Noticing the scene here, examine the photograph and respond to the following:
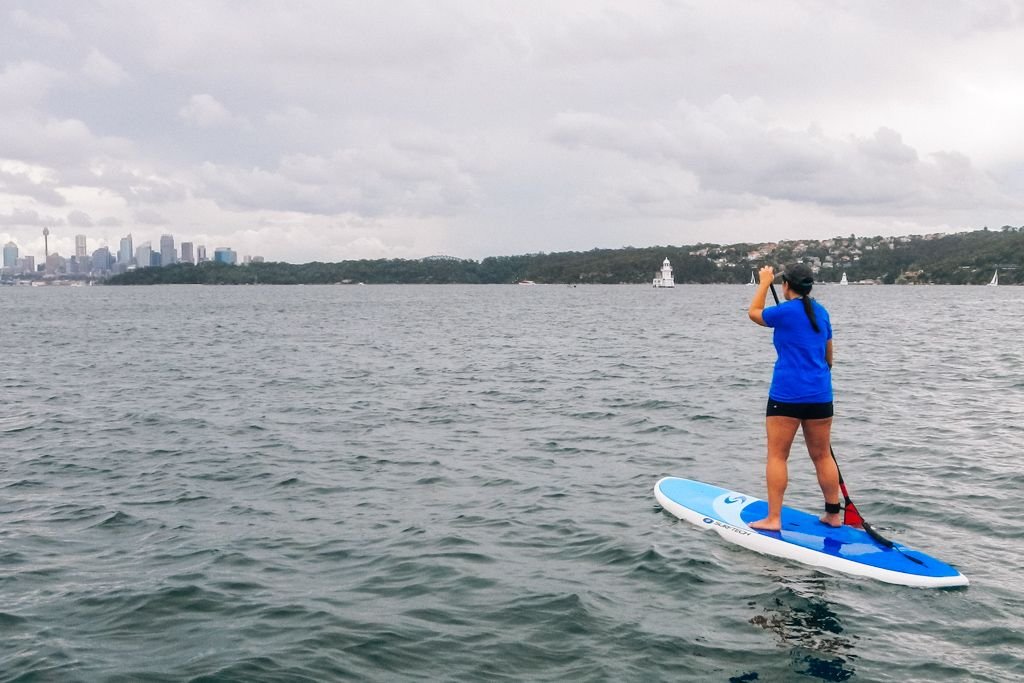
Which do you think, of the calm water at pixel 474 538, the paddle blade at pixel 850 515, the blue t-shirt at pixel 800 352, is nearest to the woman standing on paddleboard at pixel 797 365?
the blue t-shirt at pixel 800 352

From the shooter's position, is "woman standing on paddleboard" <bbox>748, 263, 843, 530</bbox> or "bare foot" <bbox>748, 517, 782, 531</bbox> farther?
"bare foot" <bbox>748, 517, 782, 531</bbox>

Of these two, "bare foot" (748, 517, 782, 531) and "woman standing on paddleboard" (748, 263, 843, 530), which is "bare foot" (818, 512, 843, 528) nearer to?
"bare foot" (748, 517, 782, 531)

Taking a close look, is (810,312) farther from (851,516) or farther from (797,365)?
(851,516)

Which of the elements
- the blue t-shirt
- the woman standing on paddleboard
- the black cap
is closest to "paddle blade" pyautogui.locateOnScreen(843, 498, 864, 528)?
the woman standing on paddleboard

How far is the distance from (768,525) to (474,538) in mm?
3412

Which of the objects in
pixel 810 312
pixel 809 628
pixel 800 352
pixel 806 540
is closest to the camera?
pixel 809 628

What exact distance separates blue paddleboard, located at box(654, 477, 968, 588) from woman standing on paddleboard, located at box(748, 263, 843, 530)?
78 cm

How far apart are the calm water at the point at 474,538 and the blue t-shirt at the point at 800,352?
6.19 feet

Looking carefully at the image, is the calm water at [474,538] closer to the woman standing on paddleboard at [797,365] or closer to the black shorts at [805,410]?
the woman standing on paddleboard at [797,365]

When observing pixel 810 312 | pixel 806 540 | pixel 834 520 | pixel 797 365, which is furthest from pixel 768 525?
pixel 810 312

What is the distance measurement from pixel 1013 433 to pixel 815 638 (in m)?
11.4

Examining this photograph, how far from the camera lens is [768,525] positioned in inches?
379

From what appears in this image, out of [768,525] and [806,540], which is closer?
[806,540]

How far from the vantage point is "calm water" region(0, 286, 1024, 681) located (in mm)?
7023
